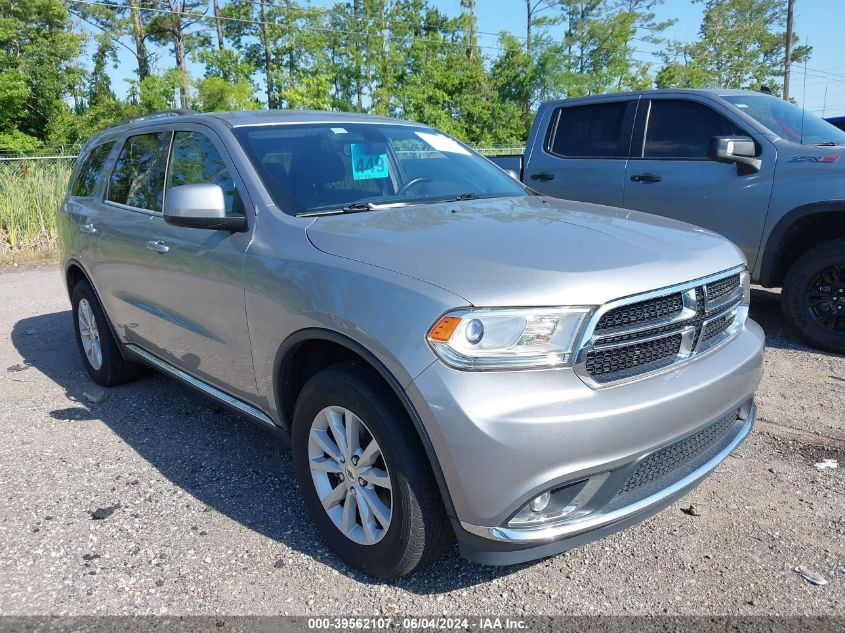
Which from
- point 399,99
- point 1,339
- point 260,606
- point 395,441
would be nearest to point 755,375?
point 395,441

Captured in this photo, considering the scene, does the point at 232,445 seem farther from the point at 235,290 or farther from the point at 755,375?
the point at 755,375

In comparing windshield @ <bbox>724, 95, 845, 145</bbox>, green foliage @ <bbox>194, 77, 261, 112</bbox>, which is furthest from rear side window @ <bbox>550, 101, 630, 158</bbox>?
green foliage @ <bbox>194, 77, 261, 112</bbox>

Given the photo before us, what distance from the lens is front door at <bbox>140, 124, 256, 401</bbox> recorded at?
3.09m

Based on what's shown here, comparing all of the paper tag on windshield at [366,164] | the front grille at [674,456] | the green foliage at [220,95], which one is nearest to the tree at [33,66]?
the green foliage at [220,95]

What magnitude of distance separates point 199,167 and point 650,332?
2.45 m

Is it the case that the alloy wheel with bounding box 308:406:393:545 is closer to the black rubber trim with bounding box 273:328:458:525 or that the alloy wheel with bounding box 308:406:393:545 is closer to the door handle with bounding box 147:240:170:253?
the black rubber trim with bounding box 273:328:458:525

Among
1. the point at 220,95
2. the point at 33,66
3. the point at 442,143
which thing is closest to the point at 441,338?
the point at 442,143

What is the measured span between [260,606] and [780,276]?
4586 millimetres

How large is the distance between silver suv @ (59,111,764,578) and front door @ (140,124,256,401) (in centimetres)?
2

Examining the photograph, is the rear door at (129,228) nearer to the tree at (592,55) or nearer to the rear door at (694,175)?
the rear door at (694,175)

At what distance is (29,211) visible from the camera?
11.3 m

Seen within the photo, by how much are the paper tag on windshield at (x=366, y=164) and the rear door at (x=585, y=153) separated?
121 inches

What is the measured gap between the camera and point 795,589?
2.49 meters

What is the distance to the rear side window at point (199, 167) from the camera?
321cm
